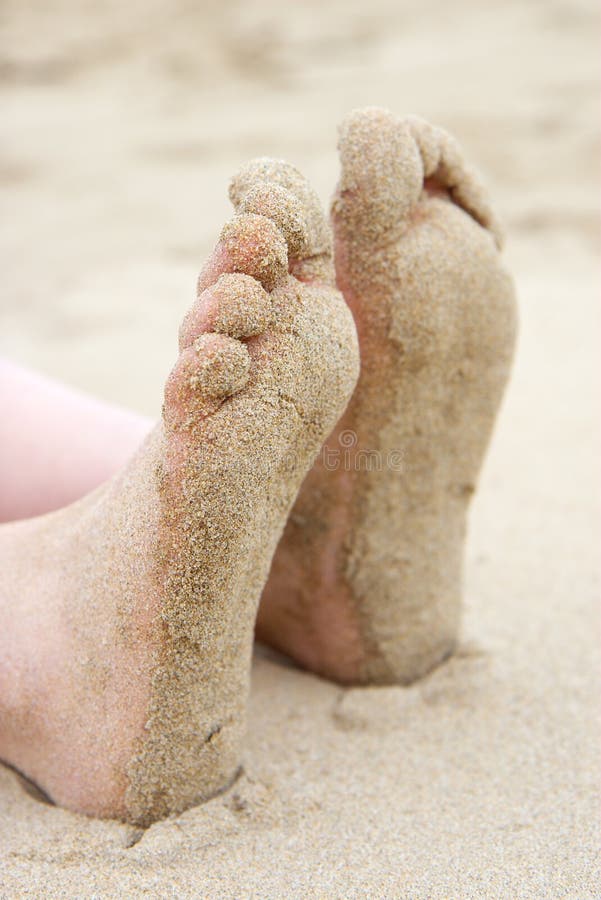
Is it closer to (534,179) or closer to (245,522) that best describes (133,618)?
(245,522)

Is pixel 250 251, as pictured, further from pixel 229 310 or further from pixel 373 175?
pixel 373 175

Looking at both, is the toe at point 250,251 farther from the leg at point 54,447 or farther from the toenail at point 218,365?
the leg at point 54,447

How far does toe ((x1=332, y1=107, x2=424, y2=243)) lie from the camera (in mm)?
784

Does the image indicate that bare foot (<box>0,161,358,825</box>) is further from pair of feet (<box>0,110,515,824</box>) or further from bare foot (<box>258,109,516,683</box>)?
bare foot (<box>258,109,516,683</box>)

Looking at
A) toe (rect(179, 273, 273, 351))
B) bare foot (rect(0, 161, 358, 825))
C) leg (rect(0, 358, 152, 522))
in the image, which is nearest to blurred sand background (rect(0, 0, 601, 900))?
bare foot (rect(0, 161, 358, 825))

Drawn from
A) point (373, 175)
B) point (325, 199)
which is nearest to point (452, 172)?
point (373, 175)

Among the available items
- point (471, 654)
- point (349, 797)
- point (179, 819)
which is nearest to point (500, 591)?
point (471, 654)

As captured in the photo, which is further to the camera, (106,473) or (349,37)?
(349,37)

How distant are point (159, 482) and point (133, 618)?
11 cm

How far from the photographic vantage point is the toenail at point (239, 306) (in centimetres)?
62

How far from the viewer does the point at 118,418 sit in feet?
3.24

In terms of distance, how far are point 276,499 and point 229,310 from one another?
15cm

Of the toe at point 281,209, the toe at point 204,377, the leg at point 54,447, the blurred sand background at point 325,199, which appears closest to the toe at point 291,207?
the toe at point 281,209

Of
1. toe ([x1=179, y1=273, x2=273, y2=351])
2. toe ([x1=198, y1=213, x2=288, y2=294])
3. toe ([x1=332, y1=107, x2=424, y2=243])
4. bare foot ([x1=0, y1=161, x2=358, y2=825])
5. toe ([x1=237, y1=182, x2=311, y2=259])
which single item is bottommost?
bare foot ([x1=0, y1=161, x2=358, y2=825])
